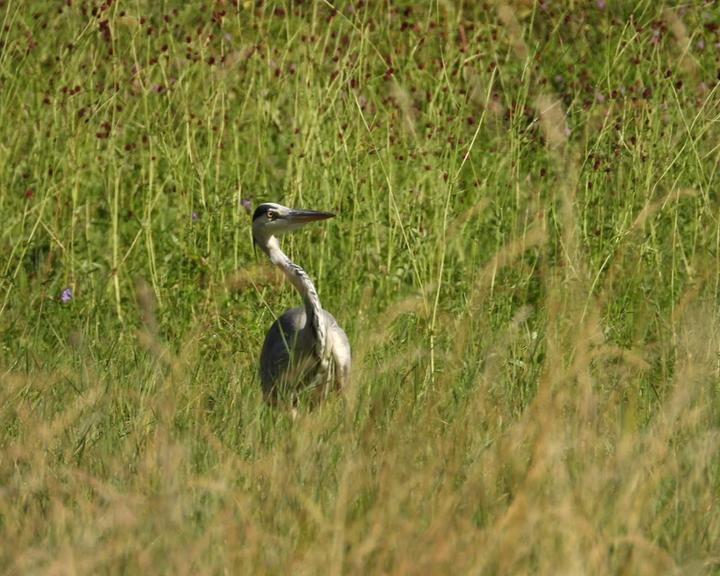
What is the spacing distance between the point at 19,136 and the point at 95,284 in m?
0.87

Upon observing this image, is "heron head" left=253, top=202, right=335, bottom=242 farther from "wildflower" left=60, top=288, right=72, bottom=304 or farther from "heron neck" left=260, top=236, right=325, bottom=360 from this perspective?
"wildflower" left=60, top=288, right=72, bottom=304

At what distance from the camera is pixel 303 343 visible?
189 inches

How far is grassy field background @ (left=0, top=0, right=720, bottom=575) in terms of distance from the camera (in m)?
3.06

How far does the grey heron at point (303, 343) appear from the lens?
479 centimetres

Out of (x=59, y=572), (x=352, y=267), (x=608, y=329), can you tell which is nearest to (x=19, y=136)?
(x=352, y=267)

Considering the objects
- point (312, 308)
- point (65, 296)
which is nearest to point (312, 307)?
point (312, 308)

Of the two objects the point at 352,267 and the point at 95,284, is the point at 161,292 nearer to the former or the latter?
the point at 95,284

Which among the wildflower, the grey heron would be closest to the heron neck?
the grey heron

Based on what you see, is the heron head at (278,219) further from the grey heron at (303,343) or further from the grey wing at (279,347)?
the grey wing at (279,347)

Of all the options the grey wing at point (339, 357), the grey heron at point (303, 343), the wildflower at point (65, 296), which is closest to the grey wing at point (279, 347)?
the grey heron at point (303, 343)

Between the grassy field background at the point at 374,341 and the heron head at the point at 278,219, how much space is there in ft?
1.16

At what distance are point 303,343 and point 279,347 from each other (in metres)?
0.11

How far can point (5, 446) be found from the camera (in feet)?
12.8

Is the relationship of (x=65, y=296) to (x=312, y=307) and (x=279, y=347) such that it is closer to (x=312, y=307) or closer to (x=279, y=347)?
(x=279, y=347)
